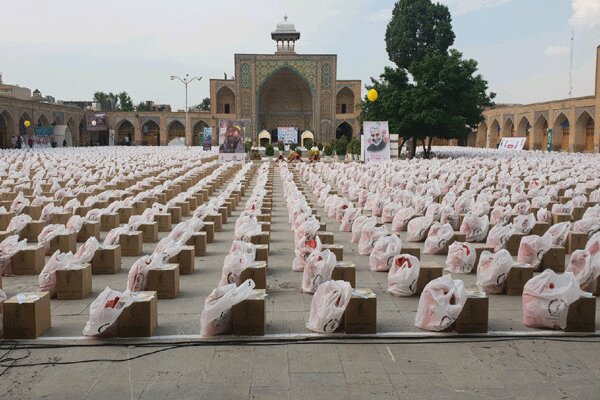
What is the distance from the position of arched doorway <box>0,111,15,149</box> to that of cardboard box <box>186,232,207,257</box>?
40936 millimetres

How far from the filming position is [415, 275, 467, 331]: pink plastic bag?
4.66 metres

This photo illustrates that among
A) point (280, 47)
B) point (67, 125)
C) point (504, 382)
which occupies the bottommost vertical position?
point (504, 382)

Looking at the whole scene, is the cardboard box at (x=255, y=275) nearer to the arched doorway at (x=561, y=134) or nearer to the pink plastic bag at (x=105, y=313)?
the pink plastic bag at (x=105, y=313)

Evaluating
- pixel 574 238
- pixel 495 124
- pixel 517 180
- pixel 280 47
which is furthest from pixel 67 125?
pixel 574 238

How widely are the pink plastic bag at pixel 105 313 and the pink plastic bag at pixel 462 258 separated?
3.98 metres

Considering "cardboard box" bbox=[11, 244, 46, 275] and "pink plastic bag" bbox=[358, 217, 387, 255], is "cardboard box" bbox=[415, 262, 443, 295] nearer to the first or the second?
"pink plastic bag" bbox=[358, 217, 387, 255]

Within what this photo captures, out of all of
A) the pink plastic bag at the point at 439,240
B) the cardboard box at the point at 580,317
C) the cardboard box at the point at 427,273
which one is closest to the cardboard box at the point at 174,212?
the pink plastic bag at the point at 439,240

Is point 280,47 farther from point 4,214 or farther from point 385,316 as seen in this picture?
point 385,316

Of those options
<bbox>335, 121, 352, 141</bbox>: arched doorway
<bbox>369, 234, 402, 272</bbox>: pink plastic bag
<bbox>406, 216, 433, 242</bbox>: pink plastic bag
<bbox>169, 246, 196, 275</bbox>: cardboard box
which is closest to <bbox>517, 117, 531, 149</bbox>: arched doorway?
<bbox>335, 121, 352, 141</bbox>: arched doorway

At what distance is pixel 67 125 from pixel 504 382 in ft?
189

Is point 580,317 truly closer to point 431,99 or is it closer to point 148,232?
point 148,232

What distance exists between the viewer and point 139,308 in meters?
4.57

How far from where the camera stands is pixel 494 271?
5.90 m

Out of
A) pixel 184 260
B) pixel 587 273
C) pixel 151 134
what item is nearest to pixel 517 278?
pixel 587 273
